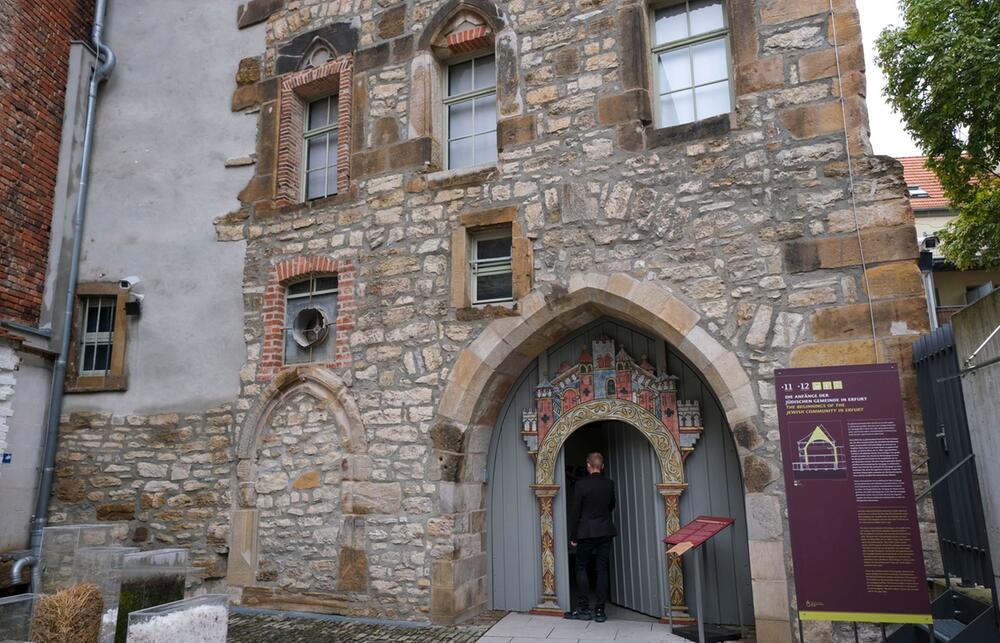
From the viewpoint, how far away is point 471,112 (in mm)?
6730

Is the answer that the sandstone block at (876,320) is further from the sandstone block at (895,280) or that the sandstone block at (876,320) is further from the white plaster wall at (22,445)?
the white plaster wall at (22,445)

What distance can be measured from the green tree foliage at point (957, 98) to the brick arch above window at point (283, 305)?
23.7 feet

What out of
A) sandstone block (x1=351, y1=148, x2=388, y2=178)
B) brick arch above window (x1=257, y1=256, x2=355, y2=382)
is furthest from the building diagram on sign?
sandstone block (x1=351, y1=148, x2=388, y2=178)

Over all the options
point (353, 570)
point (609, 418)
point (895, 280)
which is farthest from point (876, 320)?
point (353, 570)

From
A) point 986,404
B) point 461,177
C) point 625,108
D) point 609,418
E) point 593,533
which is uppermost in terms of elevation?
point 625,108

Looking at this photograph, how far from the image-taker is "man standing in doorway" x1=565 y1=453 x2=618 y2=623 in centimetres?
557

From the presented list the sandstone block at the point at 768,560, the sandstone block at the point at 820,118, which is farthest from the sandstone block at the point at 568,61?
the sandstone block at the point at 768,560

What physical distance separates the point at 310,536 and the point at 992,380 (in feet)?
16.9

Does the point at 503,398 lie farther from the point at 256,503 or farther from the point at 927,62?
the point at 927,62

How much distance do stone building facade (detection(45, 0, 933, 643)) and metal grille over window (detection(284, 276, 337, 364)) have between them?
5cm

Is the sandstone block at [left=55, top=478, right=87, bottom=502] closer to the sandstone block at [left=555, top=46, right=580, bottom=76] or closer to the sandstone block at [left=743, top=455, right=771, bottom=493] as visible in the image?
the sandstone block at [left=555, top=46, right=580, bottom=76]

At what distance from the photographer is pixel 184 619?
330 cm

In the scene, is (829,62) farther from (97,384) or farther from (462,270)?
(97,384)

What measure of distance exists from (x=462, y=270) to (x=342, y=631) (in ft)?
9.94
